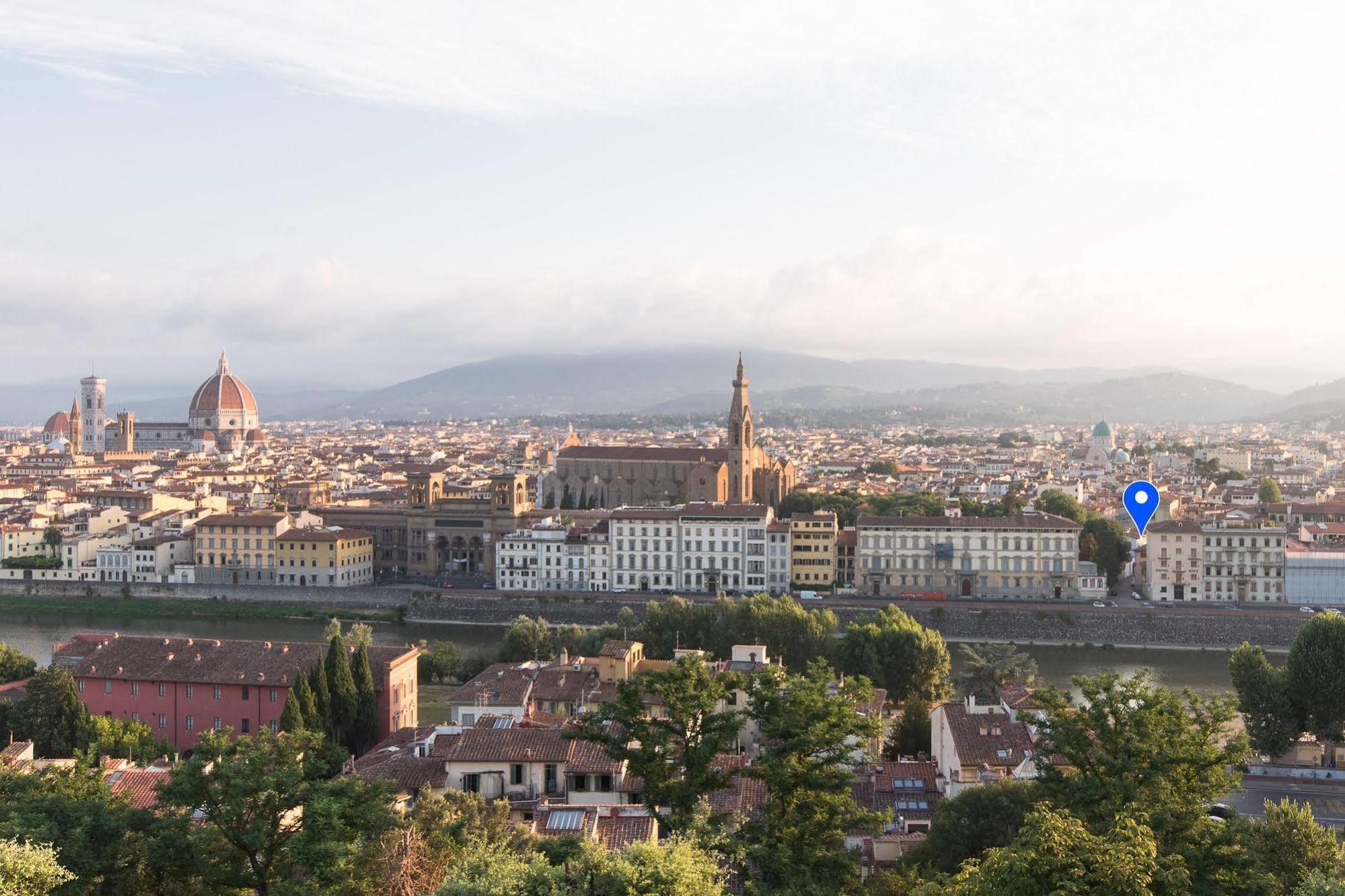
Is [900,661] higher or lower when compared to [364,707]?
lower

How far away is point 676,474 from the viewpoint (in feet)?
166

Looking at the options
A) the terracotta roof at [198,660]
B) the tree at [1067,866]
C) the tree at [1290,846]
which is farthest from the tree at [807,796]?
the terracotta roof at [198,660]

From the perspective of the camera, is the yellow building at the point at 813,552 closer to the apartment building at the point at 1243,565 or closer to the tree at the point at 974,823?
the apartment building at the point at 1243,565

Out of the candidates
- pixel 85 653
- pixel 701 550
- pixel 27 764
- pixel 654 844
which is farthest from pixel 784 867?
pixel 701 550

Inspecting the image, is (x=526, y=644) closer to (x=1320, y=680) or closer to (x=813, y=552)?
(x=813, y=552)

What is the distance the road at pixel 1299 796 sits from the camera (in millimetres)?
14805

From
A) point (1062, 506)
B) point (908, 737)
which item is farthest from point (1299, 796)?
point (1062, 506)

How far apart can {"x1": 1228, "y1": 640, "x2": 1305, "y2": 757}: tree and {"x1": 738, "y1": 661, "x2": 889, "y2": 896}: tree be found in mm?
10950

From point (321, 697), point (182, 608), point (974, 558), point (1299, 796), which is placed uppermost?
point (321, 697)

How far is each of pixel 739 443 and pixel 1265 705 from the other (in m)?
30.7

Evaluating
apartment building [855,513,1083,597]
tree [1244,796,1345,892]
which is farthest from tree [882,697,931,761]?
apartment building [855,513,1083,597]

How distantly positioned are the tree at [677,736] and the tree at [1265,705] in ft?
37.6

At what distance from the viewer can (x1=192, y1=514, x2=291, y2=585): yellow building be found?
3931 centimetres

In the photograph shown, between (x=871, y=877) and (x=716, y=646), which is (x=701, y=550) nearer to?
(x=716, y=646)
